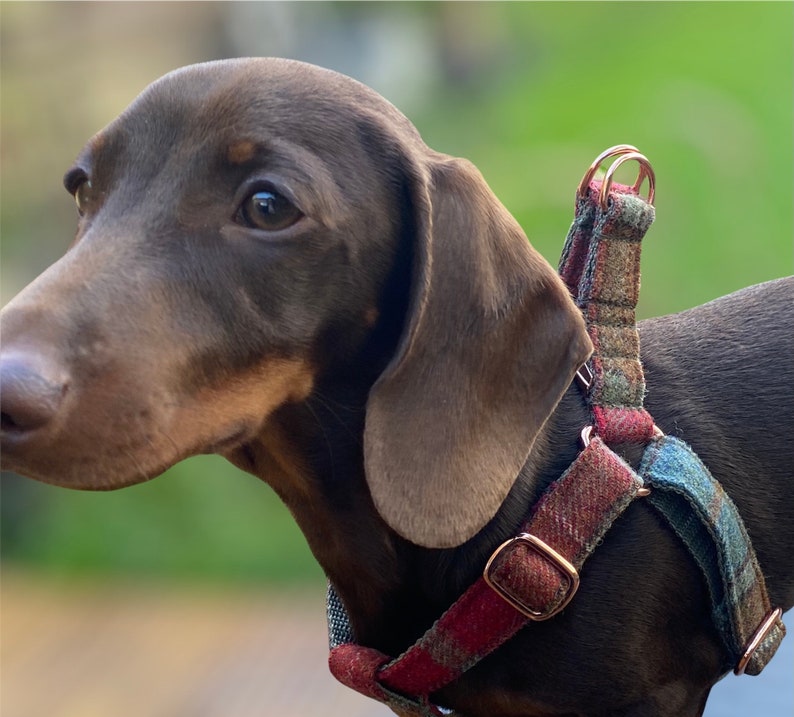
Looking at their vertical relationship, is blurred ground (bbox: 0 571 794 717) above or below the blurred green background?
below

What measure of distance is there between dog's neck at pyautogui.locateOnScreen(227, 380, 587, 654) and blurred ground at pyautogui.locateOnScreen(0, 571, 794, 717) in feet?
6.18

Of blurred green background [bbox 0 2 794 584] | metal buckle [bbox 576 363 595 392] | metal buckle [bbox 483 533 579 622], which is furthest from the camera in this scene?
blurred green background [bbox 0 2 794 584]

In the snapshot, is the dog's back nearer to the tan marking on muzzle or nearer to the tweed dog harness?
the tweed dog harness

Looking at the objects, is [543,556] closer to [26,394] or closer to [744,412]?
[744,412]

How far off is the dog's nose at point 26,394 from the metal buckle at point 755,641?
1.26 m

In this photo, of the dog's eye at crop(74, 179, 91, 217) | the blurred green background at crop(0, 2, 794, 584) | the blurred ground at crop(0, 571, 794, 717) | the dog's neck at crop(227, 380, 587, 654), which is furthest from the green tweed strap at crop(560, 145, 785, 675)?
the blurred green background at crop(0, 2, 794, 584)

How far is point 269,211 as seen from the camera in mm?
1637

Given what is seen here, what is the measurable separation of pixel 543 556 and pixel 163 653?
310 centimetres

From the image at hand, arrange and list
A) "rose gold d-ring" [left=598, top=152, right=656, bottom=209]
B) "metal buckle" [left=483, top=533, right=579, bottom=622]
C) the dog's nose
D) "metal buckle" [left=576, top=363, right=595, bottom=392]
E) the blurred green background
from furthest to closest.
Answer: the blurred green background → "metal buckle" [left=576, top=363, right=595, bottom=392] → "rose gold d-ring" [left=598, top=152, right=656, bottom=209] → "metal buckle" [left=483, top=533, right=579, bottom=622] → the dog's nose

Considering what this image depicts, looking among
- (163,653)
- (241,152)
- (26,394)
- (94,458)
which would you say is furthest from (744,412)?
(163,653)

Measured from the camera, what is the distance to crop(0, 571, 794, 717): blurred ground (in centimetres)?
406

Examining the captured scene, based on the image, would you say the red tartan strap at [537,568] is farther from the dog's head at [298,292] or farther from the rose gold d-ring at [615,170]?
the rose gold d-ring at [615,170]

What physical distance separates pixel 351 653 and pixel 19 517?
142 inches

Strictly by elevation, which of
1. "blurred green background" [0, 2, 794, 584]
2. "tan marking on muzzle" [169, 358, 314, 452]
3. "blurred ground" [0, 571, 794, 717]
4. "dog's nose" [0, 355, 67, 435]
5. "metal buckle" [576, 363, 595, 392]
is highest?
"dog's nose" [0, 355, 67, 435]
